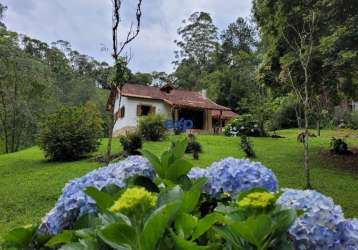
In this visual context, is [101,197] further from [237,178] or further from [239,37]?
[239,37]

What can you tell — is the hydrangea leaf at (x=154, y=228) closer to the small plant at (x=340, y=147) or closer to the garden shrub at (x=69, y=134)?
the garden shrub at (x=69, y=134)

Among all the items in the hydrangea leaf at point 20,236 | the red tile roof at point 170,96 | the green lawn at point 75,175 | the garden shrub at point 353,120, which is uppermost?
the red tile roof at point 170,96

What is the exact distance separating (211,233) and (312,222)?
0.26m

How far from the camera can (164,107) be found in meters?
28.0

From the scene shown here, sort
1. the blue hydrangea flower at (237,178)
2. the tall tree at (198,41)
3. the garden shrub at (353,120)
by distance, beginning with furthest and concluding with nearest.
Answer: the tall tree at (198,41) → the garden shrub at (353,120) → the blue hydrangea flower at (237,178)

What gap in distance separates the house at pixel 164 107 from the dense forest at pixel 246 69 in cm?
299

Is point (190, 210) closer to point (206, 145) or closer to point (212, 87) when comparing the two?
A: point (206, 145)


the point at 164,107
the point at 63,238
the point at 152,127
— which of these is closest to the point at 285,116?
the point at 164,107

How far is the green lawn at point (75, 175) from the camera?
7.29 metres

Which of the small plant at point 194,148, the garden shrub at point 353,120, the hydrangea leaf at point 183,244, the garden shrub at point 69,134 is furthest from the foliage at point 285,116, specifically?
the hydrangea leaf at point 183,244

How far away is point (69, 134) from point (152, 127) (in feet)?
13.9

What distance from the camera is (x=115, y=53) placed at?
32.1 feet

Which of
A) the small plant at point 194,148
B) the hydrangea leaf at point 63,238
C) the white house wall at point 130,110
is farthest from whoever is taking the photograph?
the white house wall at point 130,110

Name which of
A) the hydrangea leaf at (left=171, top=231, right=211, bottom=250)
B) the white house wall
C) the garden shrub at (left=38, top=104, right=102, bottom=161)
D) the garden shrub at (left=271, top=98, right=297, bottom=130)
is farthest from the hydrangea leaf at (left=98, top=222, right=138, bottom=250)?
the garden shrub at (left=271, top=98, right=297, bottom=130)
